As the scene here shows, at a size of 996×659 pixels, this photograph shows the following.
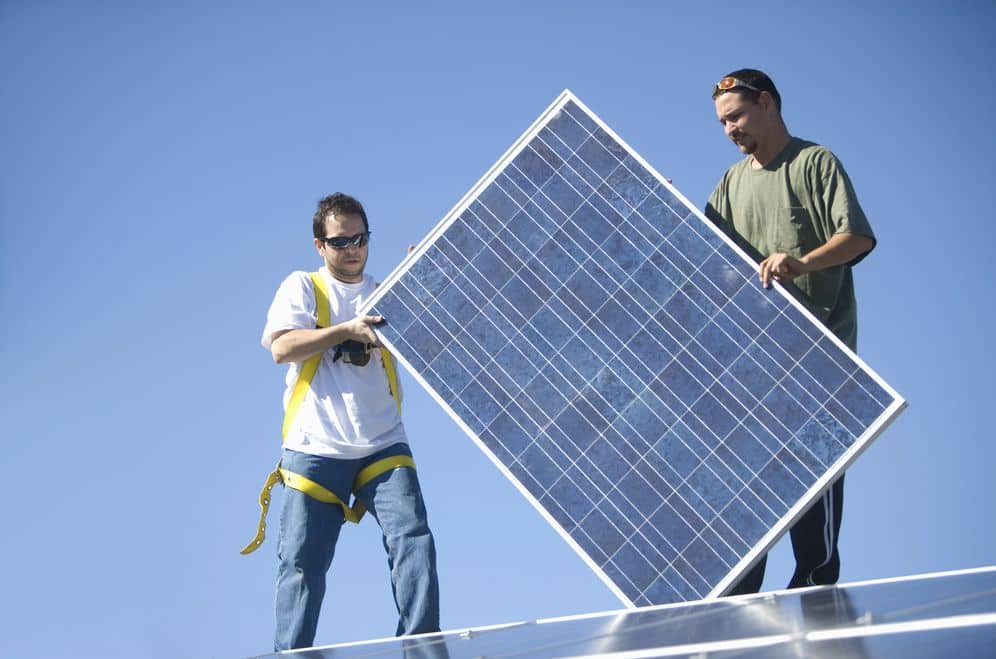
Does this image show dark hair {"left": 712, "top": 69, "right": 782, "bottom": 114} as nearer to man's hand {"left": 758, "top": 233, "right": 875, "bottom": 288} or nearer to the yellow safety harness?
man's hand {"left": 758, "top": 233, "right": 875, "bottom": 288}

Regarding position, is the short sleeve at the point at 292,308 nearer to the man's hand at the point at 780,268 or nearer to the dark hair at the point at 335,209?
the dark hair at the point at 335,209

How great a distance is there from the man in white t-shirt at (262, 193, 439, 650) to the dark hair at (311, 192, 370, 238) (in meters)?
0.08

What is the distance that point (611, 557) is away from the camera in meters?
6.10

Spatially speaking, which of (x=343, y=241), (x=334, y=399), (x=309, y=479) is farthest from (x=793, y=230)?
(x=309, y=479)

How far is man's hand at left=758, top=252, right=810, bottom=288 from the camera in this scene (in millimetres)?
6328

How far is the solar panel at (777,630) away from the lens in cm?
286

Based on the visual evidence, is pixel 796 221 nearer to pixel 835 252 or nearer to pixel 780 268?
pixel 835 252

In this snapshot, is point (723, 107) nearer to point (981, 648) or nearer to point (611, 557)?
point (611, 557)

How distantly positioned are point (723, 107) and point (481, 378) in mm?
2311

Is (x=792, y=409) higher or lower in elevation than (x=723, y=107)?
lower

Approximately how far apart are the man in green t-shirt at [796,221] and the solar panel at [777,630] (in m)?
1.06

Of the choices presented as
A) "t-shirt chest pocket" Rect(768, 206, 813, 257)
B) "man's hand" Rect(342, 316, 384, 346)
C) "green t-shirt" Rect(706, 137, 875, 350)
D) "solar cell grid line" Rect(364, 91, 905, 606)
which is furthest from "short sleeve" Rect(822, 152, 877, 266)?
"man's hand" Rect(342, 316, 384, 346)

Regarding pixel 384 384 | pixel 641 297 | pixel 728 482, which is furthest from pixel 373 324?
pixel 728 482

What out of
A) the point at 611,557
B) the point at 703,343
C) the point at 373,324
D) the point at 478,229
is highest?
the point at 478,229
